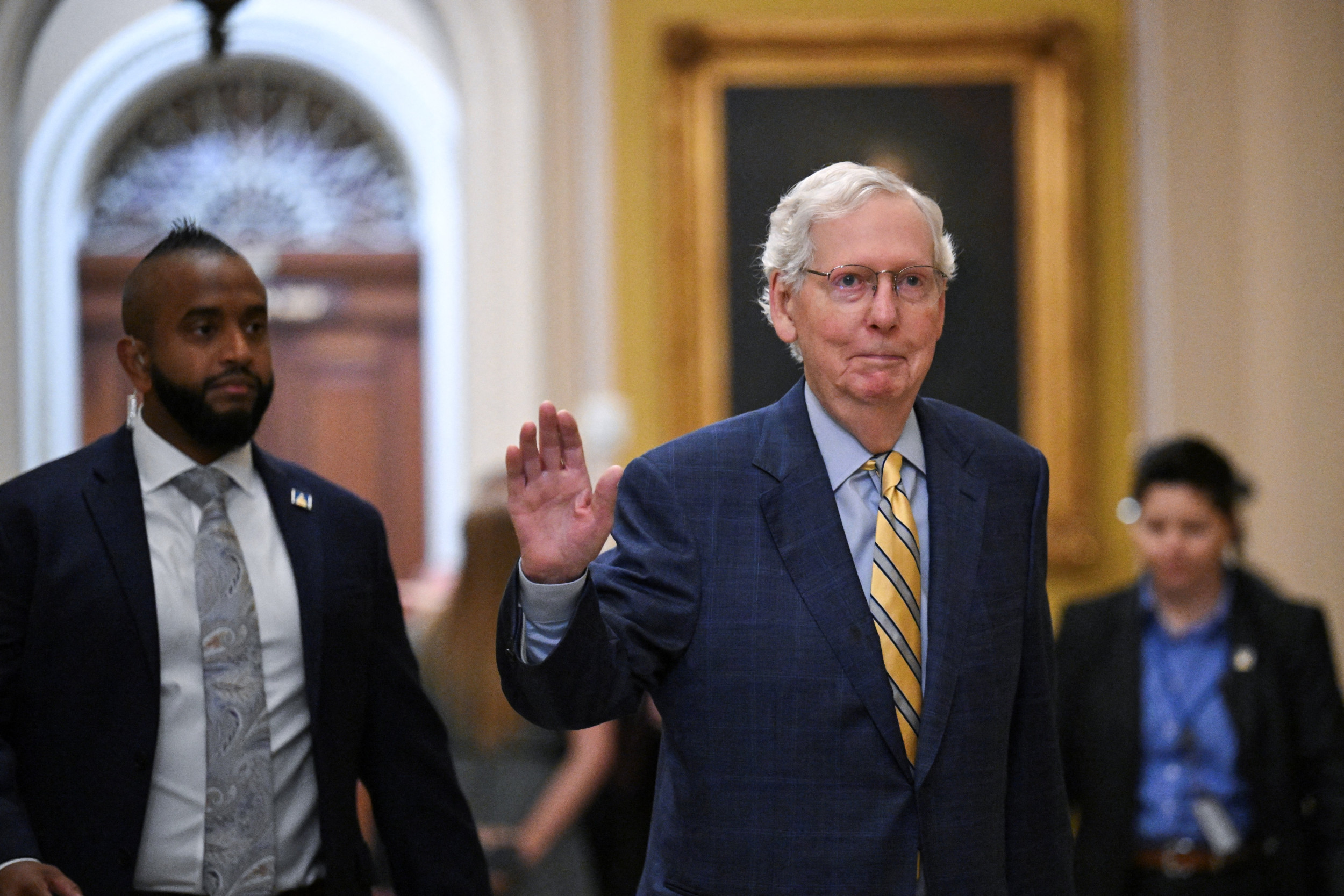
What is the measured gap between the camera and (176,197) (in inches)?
350

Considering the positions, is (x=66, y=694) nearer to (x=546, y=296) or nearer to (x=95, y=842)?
(x=95, y=842)

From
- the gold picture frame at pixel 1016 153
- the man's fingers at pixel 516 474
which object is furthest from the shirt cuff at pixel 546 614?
the gold picture frame at pixel 1016 153

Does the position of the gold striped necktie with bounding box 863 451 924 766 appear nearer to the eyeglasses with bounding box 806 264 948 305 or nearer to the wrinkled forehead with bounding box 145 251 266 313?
the eyeglasses with bounding box 806 264 948 305

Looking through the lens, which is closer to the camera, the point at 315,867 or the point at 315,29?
the point at 315,867

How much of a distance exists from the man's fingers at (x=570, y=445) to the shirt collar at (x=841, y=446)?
1.37 ft

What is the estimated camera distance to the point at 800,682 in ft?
7.09

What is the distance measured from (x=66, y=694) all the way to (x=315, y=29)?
270 inches

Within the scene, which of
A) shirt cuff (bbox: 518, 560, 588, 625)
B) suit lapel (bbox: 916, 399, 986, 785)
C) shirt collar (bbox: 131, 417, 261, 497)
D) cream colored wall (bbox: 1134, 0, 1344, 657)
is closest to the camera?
shirt cuff (bbox: 518, 560, 588, 625)

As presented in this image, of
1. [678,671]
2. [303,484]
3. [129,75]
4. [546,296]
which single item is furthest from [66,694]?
[129,75]

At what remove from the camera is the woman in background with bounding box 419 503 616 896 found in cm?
387

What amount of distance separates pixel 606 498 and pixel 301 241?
285 inches

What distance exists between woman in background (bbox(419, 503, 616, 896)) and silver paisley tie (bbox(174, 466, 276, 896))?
1311mm

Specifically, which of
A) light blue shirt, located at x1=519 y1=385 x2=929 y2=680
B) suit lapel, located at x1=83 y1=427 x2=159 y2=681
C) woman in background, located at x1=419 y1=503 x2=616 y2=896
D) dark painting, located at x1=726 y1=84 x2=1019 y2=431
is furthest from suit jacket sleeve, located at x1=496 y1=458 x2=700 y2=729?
dark painting, located at x1=726 y1=84 x2=1019 y2=431

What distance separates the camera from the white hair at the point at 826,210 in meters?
2.29
